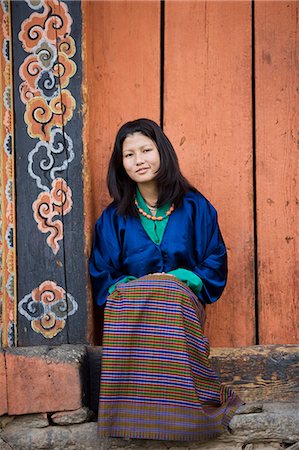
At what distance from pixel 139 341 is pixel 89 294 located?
0.37 metres

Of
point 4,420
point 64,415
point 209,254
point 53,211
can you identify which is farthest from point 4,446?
point 209,254

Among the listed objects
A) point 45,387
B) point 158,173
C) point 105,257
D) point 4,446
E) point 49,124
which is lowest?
point 4,446

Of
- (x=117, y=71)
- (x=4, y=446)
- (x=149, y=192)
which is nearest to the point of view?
(x=4, y=446)

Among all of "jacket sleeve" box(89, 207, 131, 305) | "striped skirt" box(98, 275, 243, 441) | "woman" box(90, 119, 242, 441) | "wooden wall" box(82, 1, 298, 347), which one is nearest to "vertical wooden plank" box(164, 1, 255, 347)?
"wooden wall" box(82, 1, 298, 347)

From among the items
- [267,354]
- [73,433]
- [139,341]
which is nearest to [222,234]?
[267,354]

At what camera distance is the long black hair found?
2863 millimetres

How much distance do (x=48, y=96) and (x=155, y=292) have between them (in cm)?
80

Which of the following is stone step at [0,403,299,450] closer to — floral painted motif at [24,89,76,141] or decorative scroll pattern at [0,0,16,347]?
decorative scroll pattern at [0,0,16,347]

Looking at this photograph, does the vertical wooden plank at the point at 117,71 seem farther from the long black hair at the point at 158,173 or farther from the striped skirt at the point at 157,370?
the striped skirt at the point at 157,370

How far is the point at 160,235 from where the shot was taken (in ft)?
9.37

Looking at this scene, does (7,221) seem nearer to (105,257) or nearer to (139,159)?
(105,257)

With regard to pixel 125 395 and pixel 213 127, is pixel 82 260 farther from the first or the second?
pixel 213 127

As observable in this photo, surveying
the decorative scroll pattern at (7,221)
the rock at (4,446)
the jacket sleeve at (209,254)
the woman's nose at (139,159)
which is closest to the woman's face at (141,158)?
the woman's nose at (139,159)

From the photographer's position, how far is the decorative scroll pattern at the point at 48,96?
2805 mm
